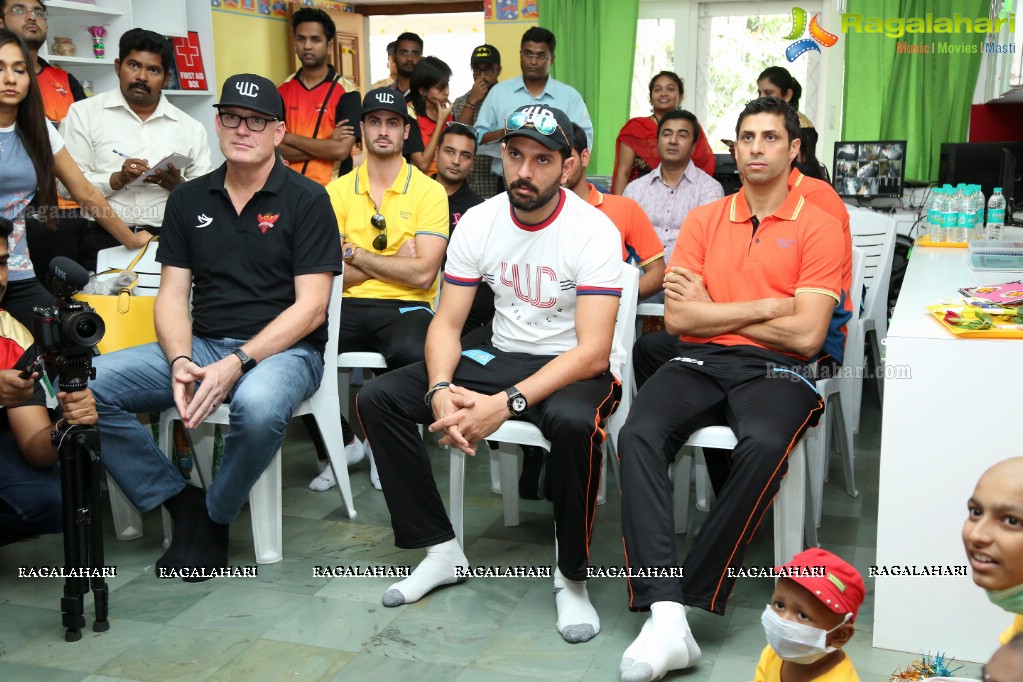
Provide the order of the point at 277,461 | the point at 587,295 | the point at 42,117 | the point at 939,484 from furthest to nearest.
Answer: the point at 42,117 < the point at 277,461 < the point at 587,295 < the point at 939,484

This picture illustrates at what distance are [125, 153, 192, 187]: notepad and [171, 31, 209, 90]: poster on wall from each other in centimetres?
231

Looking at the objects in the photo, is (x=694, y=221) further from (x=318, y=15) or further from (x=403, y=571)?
(x=318, y=15)

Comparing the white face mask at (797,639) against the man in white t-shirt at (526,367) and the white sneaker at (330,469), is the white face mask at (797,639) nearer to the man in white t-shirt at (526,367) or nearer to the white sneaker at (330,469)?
the man in white t-shirt at (526,367)

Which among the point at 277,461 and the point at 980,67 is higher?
the point at 980,67

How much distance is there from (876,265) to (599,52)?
3.27 metres

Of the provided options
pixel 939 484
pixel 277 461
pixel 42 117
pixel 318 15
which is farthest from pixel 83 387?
pixel 318 15

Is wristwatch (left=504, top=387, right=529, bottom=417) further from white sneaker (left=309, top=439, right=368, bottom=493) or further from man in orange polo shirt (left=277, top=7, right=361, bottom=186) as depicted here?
man in orange polo shirt (left=277, top=7, right=361, bottom=186)

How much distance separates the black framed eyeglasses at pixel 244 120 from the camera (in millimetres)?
2693

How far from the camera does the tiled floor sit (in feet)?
6.75

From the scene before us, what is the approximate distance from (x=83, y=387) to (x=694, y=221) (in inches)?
61.4

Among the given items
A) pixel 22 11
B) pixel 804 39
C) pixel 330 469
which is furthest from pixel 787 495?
pixel 804 39

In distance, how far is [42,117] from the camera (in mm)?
2883

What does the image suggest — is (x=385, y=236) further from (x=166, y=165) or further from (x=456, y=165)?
(x=166, y=165)

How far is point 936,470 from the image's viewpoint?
202 centimetres
